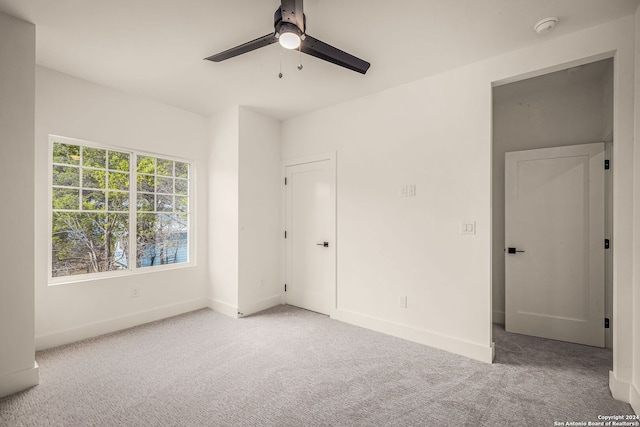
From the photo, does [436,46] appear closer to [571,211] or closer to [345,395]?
[571,211]

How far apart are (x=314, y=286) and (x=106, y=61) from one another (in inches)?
134

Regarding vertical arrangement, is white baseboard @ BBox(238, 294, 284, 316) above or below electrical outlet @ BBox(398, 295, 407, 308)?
below

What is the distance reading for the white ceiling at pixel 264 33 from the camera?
208 cm

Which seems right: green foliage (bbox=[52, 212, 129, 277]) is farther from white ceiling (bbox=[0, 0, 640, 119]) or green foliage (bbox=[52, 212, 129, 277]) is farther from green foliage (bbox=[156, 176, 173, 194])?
white ceiling (bbox=[0, 0, 640, 119])

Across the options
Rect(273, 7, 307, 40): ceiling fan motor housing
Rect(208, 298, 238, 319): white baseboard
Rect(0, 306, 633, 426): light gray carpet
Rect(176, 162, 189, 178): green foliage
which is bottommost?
Rect(0, 306, 633, 426): light gray carpet

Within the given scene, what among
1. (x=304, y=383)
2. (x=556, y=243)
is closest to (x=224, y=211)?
(x=304, y=383)

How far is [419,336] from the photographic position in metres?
3.12

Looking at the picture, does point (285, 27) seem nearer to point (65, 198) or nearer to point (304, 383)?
point (304, 383)

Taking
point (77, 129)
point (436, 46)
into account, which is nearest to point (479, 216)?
point (436, 46)

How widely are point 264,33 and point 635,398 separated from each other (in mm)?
3749

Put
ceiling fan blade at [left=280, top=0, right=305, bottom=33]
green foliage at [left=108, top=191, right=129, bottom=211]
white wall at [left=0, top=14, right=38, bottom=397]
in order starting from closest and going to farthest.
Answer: ceiling fan blade at [left=280, top=0, right=305, bottom=33]
white wall at [left=0, top=14, right=38, bottom=397]
green foliage at [left=108, top=191, right=129, bottom=211]

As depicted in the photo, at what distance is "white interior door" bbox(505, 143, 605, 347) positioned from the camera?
309 cm

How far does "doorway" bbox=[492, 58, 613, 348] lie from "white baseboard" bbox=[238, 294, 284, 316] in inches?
115

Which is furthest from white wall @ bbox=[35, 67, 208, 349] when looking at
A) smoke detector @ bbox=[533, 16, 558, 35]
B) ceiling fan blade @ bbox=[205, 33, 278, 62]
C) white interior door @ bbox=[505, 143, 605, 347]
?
white interior door @ bbox=[505, 143, 605, 347]
